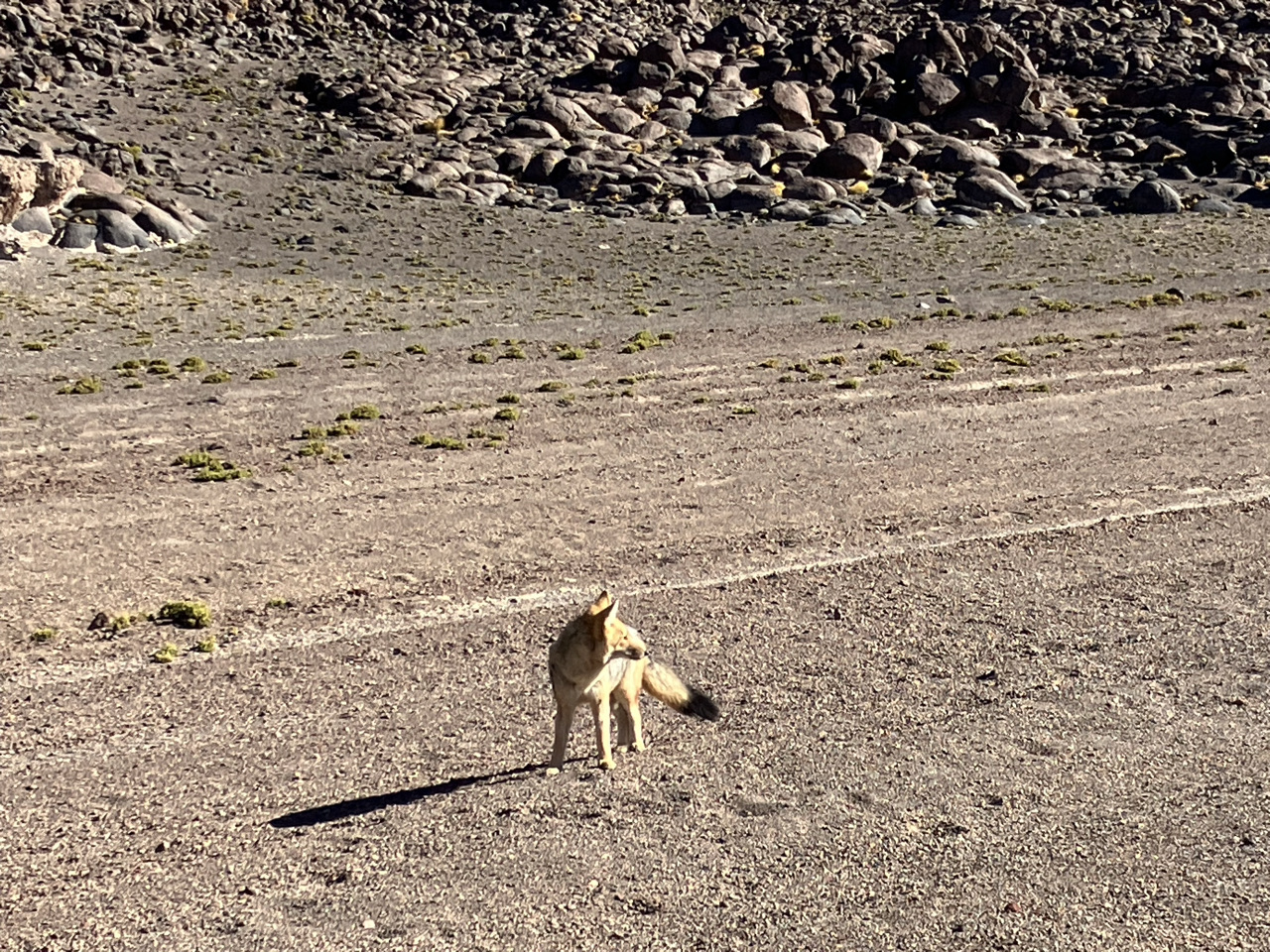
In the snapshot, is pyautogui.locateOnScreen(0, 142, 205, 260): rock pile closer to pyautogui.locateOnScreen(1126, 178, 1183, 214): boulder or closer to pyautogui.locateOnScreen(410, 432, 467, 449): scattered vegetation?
pyautogui.locateOnScreen(410, 432, 467, 449): scattered vegetation

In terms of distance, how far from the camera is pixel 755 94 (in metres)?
87.9

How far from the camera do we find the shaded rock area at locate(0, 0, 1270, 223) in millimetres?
70000

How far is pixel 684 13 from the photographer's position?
361 feet

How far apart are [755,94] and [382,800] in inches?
3279

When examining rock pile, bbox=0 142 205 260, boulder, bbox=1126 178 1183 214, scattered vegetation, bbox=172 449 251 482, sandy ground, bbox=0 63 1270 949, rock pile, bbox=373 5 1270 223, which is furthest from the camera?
rock pile, bbox=373 5 1270 223

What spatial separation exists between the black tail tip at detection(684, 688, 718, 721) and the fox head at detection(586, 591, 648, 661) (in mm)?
953

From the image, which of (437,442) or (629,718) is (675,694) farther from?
(437,442)

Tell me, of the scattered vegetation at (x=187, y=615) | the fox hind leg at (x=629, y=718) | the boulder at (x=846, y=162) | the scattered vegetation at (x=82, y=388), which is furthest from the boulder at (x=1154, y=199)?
the fox hind leg at (x=629, y=718)

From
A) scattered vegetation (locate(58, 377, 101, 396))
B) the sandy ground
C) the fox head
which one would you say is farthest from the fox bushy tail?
scattered vegetation (locate(58, 377, 101, 396))

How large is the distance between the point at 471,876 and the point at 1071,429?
16977mm

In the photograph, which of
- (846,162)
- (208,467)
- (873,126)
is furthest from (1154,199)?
(208,467)

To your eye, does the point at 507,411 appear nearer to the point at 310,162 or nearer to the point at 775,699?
the point at 775,699

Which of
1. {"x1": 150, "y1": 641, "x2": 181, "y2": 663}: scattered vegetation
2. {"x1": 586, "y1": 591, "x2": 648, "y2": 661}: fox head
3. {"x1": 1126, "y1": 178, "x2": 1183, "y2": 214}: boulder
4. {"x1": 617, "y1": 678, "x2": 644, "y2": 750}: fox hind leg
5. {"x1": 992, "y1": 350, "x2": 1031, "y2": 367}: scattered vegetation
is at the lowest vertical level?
{"x1": 1126, "y1": 178, "x2": 1183, "y2": 214}: boulder

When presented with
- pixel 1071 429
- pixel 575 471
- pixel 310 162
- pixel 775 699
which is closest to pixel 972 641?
pixel 775 699
